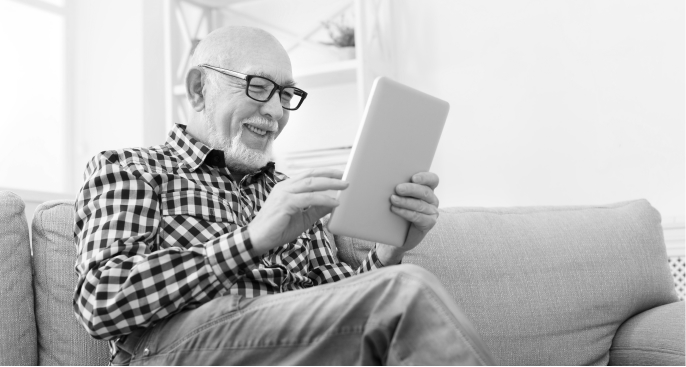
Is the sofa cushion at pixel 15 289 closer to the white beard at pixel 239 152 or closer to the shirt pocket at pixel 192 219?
the shirt pocket at pixel 192 219

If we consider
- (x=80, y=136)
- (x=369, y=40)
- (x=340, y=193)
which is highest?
(x=369, y=40)

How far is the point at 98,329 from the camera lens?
45.9 inches

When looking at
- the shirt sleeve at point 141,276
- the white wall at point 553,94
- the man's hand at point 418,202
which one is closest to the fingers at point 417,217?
the man's hand at point 418,202

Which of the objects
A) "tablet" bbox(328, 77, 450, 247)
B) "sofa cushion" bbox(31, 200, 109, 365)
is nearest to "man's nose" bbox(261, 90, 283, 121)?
"tablet" bbox(328, 77, 450, 247)

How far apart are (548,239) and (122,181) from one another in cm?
103

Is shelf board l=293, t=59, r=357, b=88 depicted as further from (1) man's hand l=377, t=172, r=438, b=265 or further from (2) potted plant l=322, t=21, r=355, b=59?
(1) man's hand l=377, t=172, r=438, b=265

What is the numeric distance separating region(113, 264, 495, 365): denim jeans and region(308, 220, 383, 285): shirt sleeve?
0.44 meters

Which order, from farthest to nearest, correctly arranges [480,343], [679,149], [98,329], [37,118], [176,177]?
[37,118] < [679,149] < [176,177] < [98,329] < [480,343]

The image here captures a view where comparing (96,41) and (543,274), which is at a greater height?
(96,41)

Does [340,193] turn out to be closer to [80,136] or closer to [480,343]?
[480,343]

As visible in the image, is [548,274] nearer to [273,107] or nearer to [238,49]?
[273,107]

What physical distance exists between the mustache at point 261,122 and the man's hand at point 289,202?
420 mm

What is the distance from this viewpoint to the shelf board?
8.46ft

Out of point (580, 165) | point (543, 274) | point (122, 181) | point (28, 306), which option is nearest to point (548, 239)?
point (543, 274)
